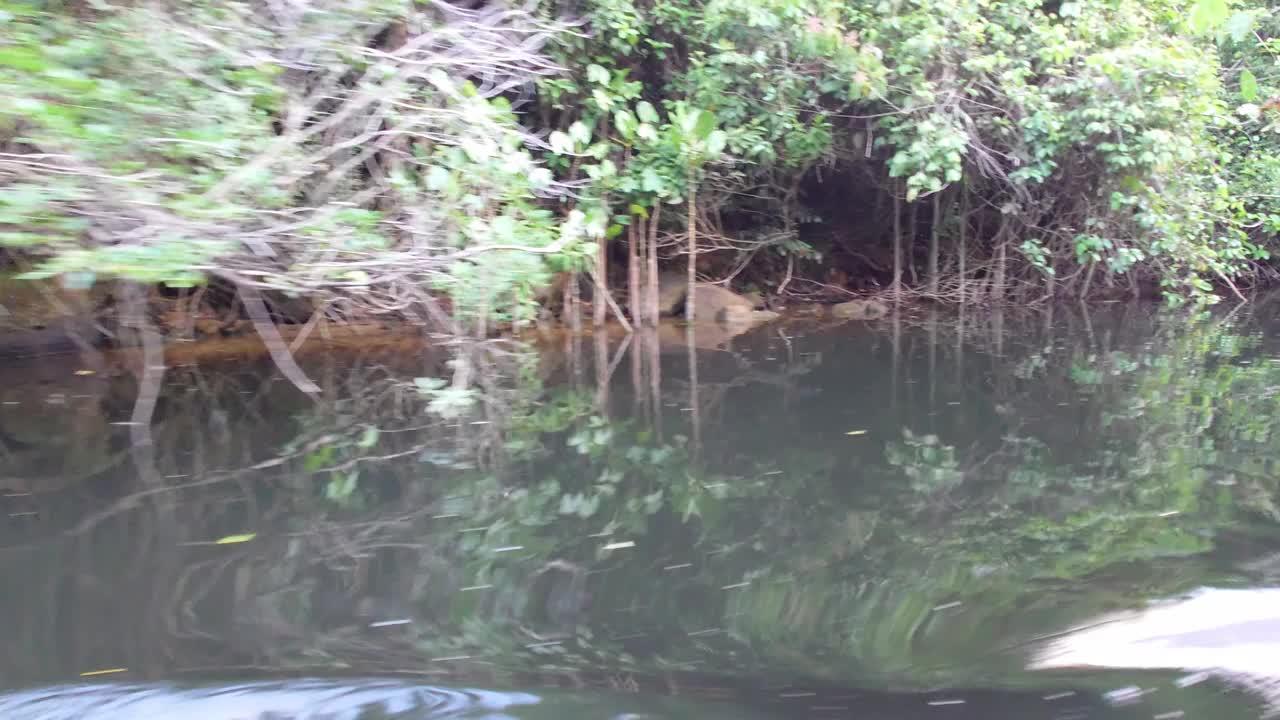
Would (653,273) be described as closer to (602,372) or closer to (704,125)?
(704,125)

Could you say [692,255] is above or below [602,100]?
below

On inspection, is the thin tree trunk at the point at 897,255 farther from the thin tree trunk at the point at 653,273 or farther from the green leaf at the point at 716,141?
the green leaf at the point at 716,141

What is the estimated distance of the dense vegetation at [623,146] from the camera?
3246 millimetres

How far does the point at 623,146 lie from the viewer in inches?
339

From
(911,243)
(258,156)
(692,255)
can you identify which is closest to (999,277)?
(911,243)

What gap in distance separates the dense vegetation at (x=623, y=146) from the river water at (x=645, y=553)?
0.97 m

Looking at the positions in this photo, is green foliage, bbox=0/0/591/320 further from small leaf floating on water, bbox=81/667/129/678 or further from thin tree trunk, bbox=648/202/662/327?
thin tree trunk, bbox=648/202/662/327

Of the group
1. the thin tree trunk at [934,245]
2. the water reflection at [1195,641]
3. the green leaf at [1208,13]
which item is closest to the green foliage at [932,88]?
the thin tree trunk at [934,245]

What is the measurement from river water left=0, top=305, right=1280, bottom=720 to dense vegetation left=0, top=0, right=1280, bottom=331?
0.97m

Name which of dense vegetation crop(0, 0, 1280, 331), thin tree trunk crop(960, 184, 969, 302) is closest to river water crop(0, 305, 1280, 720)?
dense vegetation crop(0, 0, 1280, 331)

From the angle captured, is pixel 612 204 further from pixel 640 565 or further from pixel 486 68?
pixel 640 565

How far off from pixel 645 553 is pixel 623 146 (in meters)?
6.03

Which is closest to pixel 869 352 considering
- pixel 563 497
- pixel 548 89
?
pixel 548 89

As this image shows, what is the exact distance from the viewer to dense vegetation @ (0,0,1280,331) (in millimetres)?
3246
